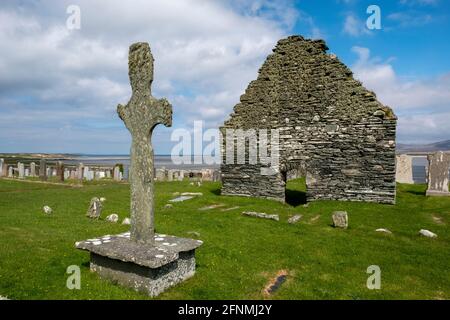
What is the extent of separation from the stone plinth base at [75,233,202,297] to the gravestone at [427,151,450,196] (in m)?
15.3

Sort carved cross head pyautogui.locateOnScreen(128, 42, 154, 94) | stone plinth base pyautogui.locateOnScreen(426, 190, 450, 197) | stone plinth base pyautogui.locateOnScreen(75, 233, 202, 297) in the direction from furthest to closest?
stone plinth base pyautogui.locateOnScreen(426, 190, 450, 197)
carved cross head pyautogui.locateOnScreen(128, 42, 154, 94)
stone plinth base pyautogui.locateOnScreen(75, 233, 202, 297)

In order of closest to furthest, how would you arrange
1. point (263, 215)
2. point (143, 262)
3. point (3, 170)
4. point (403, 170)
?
point (143, 262)
point (263, 215)
point (403, 170)
point (3, 170)

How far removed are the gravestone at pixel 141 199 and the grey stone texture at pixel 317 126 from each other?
12.0m

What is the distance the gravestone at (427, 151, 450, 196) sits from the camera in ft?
55.5

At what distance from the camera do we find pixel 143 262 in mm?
5449

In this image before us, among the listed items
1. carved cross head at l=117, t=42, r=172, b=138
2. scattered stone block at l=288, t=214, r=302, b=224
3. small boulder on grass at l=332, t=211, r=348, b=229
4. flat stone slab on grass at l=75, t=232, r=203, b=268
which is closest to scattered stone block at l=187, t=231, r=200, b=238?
flat stone slab on grass at l=75, t=232, r=203, b=268

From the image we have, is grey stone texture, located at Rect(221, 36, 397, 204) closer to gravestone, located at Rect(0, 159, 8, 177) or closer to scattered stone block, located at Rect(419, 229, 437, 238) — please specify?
scattered stone block, located at Rect(419, 229, 437, 238)

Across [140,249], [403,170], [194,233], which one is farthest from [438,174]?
[140,249]

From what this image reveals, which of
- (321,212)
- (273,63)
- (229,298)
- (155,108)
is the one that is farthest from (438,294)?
(273,63)

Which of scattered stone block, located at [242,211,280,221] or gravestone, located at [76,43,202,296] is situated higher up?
gravestone, located at [76,43,202,296]

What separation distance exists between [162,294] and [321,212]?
10236 millimetres

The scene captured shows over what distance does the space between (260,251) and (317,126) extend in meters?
9.98

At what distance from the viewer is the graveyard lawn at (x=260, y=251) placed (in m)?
6.16

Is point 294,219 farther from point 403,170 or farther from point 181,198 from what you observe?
point 403,170
